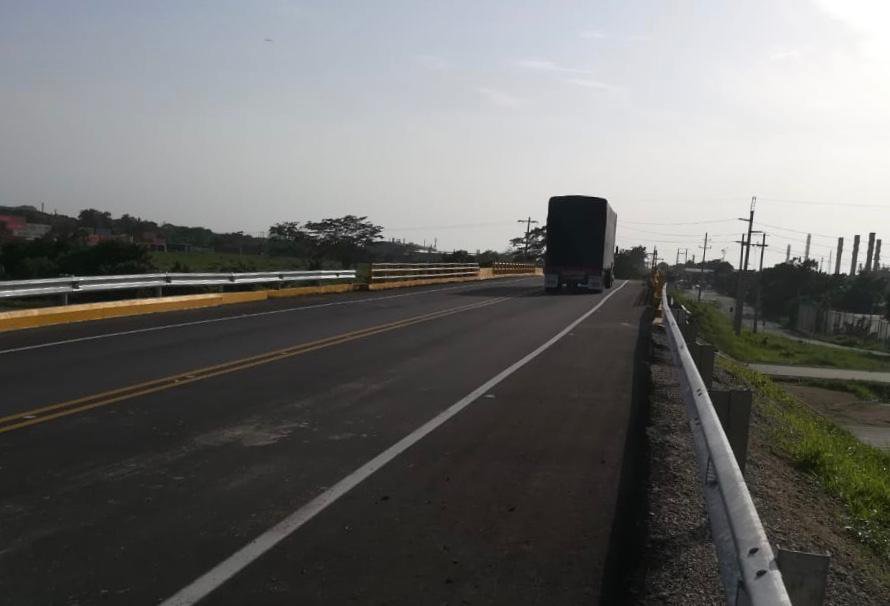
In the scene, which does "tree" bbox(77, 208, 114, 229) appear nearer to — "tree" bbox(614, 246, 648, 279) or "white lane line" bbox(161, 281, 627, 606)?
"tree" bbox(614, 246, 648, 279)

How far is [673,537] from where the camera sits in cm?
552

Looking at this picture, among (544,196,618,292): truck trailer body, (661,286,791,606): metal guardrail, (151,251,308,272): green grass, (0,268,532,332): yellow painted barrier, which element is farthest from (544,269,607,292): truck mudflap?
(661,286,791,606): metal guardrail

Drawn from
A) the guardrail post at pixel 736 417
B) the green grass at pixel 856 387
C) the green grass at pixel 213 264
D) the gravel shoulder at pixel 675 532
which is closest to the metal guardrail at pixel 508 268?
the green grass at pixel 213 264

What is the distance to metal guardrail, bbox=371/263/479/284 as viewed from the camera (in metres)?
37.7

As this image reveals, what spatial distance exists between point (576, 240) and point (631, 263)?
303 feet

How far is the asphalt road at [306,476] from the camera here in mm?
4781

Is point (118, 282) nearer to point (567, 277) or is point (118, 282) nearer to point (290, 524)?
point (290, 524)

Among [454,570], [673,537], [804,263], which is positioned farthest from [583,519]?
[804,263]

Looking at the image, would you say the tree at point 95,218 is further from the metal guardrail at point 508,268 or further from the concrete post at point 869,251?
the concrete post at point 869,251

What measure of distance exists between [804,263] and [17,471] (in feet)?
395

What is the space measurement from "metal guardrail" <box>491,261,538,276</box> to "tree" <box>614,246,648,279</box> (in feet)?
98.1

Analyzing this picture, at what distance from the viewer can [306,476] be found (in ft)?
22.3

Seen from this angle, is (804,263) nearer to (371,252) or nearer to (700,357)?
(371,252)

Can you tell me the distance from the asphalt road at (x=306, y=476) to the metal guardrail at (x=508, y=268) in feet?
161
